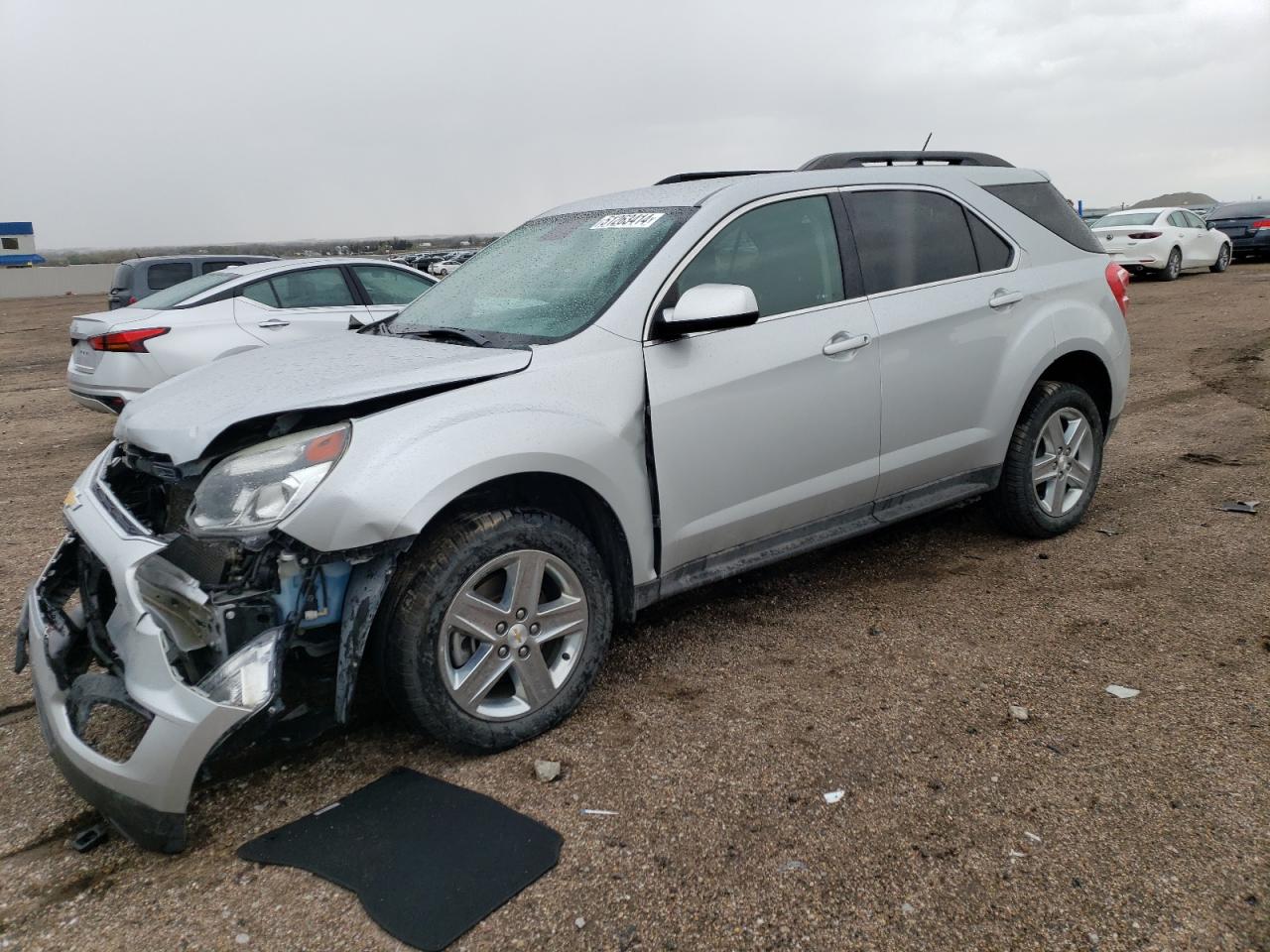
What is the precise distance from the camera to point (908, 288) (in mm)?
4074

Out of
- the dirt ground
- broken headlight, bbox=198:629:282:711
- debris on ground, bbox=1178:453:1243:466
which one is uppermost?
broken headlight, bbox=198:629:282:711

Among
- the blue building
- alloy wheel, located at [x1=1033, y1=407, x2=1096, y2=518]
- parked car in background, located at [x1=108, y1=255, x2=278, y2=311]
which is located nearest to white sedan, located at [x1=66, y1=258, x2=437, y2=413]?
alloy wheel, located at [x1=1033, y1=407, x2=1096, y2=518]

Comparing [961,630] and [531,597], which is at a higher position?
[531,597]

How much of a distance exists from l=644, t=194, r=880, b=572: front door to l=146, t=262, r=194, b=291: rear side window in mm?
12577

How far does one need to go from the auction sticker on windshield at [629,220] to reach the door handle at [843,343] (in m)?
0.82

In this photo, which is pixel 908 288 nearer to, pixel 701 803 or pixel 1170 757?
pixel 1170 757

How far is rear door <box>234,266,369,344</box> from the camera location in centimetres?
795

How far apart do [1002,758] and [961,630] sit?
100 centimetres

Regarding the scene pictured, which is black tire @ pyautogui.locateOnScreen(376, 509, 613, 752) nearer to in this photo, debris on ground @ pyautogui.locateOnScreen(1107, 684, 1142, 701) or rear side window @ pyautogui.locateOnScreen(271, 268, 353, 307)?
debris on ground @ pyautogui.locateOnScreen(1107, 684, 1142, 701)

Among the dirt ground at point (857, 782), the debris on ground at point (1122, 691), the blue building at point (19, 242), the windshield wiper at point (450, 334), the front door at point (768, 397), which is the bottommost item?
the debris on ground at point (1122, 691)

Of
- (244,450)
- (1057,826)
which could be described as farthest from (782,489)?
(244,450)

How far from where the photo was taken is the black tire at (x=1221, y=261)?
20.0 metres

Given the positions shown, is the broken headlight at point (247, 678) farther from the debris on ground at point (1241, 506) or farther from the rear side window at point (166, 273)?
the rear side window at point (166, 273)

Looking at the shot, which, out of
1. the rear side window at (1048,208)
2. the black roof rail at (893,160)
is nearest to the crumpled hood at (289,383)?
the black roof rail at (893,160)
